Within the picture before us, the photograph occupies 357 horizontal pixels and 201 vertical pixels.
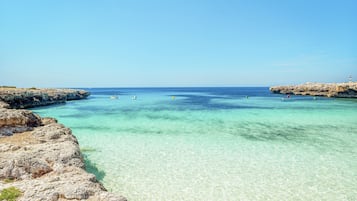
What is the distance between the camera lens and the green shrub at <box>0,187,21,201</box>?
4.60m

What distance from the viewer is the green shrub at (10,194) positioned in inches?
181

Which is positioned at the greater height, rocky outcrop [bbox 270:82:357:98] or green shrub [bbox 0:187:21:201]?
rocky outcrop [bbox 270:82:357:98]

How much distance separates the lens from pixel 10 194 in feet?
15.5

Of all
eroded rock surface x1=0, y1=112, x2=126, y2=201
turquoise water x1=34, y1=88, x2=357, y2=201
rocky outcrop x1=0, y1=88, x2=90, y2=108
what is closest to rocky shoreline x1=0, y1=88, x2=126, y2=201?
eroded rock surface x1=0, y1=112, x2=126, y2=201

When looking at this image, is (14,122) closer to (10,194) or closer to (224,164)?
(10,194)

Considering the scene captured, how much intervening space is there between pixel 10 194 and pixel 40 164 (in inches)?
57.9

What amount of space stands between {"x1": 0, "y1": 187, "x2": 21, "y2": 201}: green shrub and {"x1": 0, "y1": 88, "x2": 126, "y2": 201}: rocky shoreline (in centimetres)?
9

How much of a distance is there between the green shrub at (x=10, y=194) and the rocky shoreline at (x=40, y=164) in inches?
3.4

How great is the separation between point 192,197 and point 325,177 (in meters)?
4.91

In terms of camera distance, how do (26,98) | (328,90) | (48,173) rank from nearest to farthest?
(48,173) < (26,98) < (328,90)

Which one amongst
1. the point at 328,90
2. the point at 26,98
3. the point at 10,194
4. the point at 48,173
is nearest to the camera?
the point at 10,194

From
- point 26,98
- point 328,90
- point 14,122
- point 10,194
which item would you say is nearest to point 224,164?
point 10,194

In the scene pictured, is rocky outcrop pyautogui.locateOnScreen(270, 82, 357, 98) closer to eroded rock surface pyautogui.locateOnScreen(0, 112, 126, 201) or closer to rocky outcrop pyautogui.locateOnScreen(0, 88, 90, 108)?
rocky outcrop pyautogui.locateOnScreen(0, 88, 90, 108)

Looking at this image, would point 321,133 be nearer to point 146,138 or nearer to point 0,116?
point 146,138
